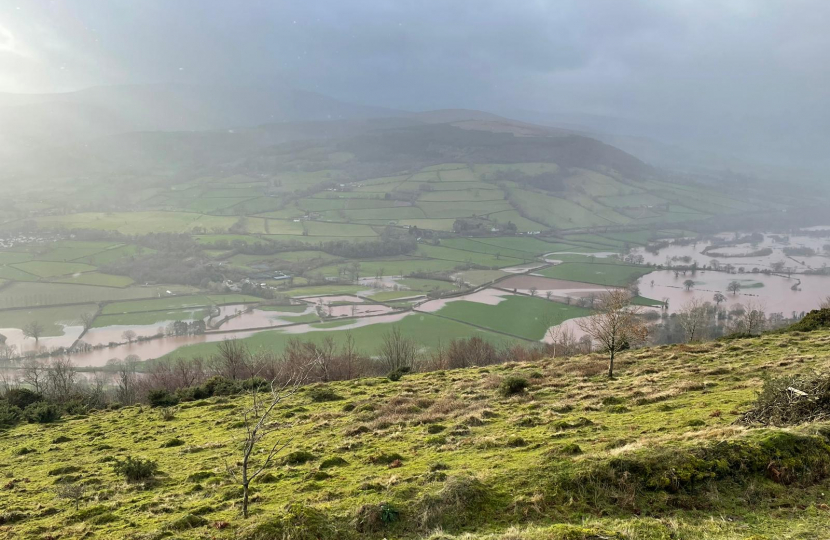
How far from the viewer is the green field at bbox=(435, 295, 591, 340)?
7844 centimetres

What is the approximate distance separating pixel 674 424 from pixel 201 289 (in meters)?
107

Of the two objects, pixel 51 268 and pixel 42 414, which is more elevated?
pixel 51 268

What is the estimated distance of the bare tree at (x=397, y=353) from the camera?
5669 centimetres

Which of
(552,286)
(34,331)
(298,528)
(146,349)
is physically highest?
(298,528)

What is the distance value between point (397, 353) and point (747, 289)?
3609 inches

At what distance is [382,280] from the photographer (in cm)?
11306

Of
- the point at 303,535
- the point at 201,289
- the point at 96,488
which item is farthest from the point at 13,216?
the point at 303,535

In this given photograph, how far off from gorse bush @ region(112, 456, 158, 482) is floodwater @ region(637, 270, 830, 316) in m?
90.2

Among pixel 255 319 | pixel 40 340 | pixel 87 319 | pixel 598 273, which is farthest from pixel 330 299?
pixel 598 273

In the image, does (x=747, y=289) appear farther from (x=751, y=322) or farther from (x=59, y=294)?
(x=59, y=294)

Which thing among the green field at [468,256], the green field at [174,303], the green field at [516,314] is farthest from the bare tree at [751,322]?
the green field at [174,303]

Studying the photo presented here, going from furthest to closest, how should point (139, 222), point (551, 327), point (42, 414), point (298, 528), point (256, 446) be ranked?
1. point (139, 222)
2. point (551, 327)
3. point (42, 414)
4. point (256, 446)
5. point (298, 528)

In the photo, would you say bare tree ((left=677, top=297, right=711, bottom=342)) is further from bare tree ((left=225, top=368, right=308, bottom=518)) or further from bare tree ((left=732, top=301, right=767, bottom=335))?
bare tree ((left=225, top=368, right=308, bottom=518))

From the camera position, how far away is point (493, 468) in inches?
469
